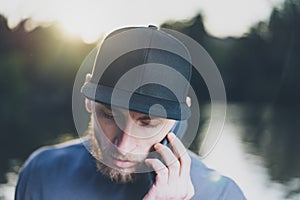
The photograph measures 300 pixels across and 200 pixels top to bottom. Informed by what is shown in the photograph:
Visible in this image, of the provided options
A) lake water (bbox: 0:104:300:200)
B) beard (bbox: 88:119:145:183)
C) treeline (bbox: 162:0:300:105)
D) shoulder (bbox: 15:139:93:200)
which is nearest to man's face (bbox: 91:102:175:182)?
beard (bbox: 88:119:145:183)

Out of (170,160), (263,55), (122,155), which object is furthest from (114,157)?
(263,55)

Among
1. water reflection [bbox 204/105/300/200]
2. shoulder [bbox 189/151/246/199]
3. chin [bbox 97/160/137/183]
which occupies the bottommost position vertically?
water reflection [bbox 204/105/300/200]

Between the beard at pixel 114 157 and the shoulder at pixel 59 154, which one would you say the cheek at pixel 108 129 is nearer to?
the beard at pixel 114 157

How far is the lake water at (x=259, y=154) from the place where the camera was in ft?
9.22

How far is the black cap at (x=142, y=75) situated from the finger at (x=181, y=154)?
7 cm

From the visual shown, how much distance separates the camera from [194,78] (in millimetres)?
1575

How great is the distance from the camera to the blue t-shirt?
135cm

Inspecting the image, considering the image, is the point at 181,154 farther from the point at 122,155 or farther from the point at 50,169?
the point at 50,169

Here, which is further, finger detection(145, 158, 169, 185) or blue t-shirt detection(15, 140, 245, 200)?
blue t-shirt detection(15, 140, 245, 200)

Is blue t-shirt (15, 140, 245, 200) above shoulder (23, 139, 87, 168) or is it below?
below

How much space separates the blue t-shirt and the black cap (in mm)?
225

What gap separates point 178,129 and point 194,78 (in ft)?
0.94

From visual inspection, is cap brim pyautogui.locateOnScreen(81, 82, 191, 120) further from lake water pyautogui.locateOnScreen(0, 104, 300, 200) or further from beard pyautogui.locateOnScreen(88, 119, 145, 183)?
lake water pyautogui.locateOnScreen(0, 104, 300, 200)

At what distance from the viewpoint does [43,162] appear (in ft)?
4.60
